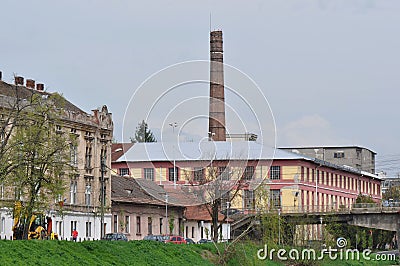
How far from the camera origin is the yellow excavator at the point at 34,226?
63.0 m

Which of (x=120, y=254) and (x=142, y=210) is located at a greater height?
(x=142, y=210)

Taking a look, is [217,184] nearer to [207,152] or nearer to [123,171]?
[207,152]

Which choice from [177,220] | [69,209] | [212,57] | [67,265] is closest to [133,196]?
[177,220]

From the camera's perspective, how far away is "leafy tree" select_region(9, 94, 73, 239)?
5775 cm

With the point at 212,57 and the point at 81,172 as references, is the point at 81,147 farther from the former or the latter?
the point at 212,57

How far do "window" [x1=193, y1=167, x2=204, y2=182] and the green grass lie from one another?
39987 mm

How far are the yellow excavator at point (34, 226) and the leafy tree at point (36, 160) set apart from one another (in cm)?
31

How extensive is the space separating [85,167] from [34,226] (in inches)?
787

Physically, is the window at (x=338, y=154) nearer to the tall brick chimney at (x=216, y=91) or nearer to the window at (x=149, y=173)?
the tall brick chimney at (x=216, y=91)

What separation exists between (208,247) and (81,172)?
3228cm

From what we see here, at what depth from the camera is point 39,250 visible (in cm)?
4078

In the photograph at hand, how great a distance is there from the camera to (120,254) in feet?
157

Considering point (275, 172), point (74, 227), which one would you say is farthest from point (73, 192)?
point (275, 172)

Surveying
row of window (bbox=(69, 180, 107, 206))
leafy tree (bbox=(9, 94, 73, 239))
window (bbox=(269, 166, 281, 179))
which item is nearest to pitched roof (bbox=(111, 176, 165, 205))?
row of window (bbox=(69, 180, 107, 206))
